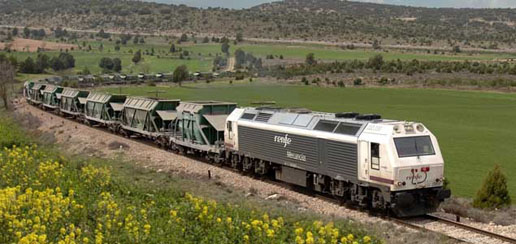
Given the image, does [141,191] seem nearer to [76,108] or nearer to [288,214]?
[288,214]

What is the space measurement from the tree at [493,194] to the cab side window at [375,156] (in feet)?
15.0

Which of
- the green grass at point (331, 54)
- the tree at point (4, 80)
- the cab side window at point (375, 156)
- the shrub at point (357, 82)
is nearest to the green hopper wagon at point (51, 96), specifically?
the tree at point (4, 80)

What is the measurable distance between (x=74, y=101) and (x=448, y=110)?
37214 mm

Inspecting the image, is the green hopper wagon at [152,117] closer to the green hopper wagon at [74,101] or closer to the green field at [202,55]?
the green hopper wagon at [74,101]

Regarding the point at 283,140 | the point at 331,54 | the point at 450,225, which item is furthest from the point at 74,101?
the point at 331,54

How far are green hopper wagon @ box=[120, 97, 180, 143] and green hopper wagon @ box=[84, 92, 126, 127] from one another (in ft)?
13.8

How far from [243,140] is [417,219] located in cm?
1134

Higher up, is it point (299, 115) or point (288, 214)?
point (299, 115)

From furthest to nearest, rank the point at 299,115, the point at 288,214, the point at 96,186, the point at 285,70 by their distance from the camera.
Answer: the point at 285,70 < the point at 299,115 < the point at 96,186 < the point at 288,214

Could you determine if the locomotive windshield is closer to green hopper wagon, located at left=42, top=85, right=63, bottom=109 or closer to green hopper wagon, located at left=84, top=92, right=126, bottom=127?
green hopper wagon, located at left=84, top=92, right=126, bottom=127

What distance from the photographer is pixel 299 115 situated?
2711 centimetres

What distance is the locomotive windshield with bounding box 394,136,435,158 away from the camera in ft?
70.5

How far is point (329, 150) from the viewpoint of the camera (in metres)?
24.3

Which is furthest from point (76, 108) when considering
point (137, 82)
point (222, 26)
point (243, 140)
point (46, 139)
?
point (222, 26)
